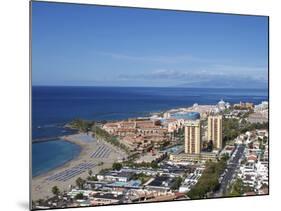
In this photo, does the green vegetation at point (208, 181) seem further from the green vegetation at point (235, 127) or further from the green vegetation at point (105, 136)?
the green vegetation at point (105, 136)

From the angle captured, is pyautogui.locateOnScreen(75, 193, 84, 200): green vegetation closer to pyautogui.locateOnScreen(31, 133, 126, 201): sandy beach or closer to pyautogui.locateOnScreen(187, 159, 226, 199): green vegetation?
pyautogui.locateOnScreen(31, 133, 126, 201): sandy beach

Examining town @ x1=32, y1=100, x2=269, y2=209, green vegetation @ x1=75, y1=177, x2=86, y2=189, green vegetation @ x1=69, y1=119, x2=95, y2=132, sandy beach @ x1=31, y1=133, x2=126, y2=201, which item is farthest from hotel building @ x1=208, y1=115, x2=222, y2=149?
green vegetation @ x1=75, y1=177, x2=86, y2=189

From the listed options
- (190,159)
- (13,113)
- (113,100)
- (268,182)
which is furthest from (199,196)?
(13,113)

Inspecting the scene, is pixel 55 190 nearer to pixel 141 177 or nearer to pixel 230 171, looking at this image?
pixel 141 177

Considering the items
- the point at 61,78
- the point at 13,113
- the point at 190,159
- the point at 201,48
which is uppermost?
the point at 201,48

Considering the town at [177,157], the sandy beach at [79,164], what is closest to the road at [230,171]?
the town at [177,157]

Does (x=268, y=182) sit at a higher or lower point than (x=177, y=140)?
lower

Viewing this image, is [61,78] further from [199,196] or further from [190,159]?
[199,196]
